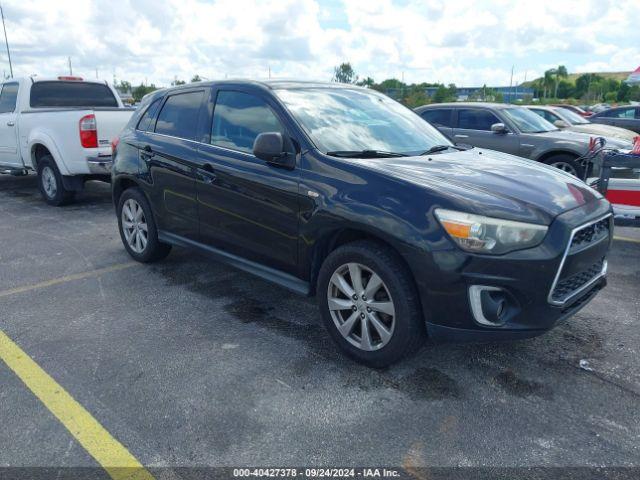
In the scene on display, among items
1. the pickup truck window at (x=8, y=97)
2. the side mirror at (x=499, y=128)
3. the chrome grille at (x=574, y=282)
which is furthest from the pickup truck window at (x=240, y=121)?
the pickup truck window at (x=8, y=97)

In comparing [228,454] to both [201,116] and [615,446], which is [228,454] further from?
[201,116]

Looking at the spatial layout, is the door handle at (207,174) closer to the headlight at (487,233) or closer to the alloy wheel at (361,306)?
the alloy wheel at (361,306)

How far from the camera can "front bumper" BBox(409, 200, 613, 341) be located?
2803 millimetres

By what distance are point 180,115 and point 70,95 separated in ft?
18.4

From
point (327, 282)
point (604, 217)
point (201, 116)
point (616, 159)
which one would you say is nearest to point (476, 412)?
point (327, 282)

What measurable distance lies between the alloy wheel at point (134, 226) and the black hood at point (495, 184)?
2777mm

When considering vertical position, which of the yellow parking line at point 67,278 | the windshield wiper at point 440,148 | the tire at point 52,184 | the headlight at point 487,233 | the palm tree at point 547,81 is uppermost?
the palm tree at point 547,81

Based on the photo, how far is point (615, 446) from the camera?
8.47 feet

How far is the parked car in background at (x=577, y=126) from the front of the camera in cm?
1055

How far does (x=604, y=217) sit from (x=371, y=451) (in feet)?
7.00

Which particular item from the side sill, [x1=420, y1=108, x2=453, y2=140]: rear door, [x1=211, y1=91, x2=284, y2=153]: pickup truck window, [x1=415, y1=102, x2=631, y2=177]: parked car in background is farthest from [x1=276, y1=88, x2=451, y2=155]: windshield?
[x1=420, y1=108, x2=453, y2=140]: rear door

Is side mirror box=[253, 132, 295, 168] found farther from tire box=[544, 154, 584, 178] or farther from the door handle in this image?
tire box=[544, 154, 584, 178]

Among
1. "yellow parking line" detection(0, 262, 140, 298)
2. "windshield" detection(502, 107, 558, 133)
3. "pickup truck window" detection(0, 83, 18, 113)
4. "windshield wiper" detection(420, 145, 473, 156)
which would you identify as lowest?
"yellow parking line" detection(0, 262, 140, 298)

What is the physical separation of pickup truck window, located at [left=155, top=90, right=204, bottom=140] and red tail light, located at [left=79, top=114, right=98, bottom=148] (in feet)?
10.2
